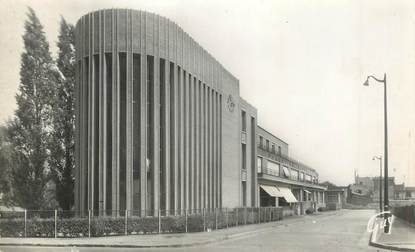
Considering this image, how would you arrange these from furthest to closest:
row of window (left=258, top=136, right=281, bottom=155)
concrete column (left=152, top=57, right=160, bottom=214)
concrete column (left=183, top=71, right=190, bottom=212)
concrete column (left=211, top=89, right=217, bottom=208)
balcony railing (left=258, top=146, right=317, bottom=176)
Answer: row of window (left=258, top=136, right=281, bottom=155) < balcony railing (left=258, top=146, right=317, bottom=176) < concrete column (left=211, top=89, right=217, bottom=208) < concrete column (left=183, top=71, right=190, bottom=212) < concrete column (left=152, top=57, right=160, bottom=214)

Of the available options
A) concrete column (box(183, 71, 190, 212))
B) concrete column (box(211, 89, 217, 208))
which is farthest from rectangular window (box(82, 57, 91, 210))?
concrete column (box(211, 89, 217, 208))

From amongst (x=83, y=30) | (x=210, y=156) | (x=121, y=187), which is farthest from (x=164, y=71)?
(x=210, y=156)

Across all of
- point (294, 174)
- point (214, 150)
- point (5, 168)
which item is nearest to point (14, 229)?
point (5, 168)

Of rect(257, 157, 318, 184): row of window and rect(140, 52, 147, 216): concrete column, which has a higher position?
rect(140, 52, 147, 216): concrete column

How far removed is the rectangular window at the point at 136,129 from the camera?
27906mm

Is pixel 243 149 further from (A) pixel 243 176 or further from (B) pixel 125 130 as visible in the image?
(B) pixel 125 130

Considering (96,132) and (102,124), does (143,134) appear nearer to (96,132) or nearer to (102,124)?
(102,124)

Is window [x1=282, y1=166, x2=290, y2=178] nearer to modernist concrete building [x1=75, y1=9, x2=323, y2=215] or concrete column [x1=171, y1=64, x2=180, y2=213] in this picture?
modernist concrete building [x1=75, y1=9, x2=323, y2=215]

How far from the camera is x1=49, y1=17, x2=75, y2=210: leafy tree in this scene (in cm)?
3403

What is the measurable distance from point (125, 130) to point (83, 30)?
6.29 metres

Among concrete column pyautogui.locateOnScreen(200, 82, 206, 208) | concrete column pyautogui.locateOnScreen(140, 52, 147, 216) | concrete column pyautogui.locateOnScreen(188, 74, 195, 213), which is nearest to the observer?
concrete column pyautogui.locateOnScreen(140, 52, 147, 216)

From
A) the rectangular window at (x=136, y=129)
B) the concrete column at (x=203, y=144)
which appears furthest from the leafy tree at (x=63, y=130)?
the concrete column at (x=203, y=144)

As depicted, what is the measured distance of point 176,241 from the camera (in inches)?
828

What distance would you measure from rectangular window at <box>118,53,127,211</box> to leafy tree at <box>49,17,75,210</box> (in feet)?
23.8
